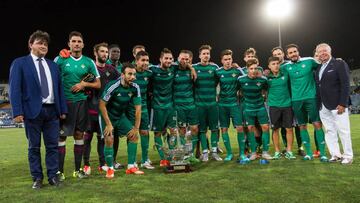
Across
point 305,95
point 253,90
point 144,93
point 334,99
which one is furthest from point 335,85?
point 144,93

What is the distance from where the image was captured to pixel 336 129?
614cm

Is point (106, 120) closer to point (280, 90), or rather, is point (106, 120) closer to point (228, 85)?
point (228, 85)

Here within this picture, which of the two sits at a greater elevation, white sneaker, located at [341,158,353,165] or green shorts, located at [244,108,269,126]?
green shorts, located at [244,108,269,126]

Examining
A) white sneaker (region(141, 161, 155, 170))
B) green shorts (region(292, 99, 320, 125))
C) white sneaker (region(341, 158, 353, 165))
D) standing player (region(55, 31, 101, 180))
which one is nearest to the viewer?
standing player (region(55, 31, 101, 180))

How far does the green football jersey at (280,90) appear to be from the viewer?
6633 millimetres

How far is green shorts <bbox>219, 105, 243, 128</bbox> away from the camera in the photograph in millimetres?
6605

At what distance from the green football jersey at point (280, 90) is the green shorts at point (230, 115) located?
27.8 inches

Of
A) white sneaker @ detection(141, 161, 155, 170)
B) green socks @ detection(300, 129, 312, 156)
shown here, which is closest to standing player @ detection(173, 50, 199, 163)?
white sneaker @ detection(141, 161, 155, 170)

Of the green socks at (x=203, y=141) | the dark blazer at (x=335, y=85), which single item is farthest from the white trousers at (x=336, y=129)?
the green socks at (x=203, y=141)

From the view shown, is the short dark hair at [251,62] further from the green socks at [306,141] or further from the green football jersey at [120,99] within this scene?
the green football jersey at [120,99]

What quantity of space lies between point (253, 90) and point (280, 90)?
52 centimetres

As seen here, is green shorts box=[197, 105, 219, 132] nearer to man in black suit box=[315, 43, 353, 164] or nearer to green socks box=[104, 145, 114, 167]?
man in black suit box=[315, 43, 353, 164]

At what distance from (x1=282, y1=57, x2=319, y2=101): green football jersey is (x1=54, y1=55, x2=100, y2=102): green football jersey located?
3.58 meters

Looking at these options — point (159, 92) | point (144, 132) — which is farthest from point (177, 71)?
point (144, 132)
